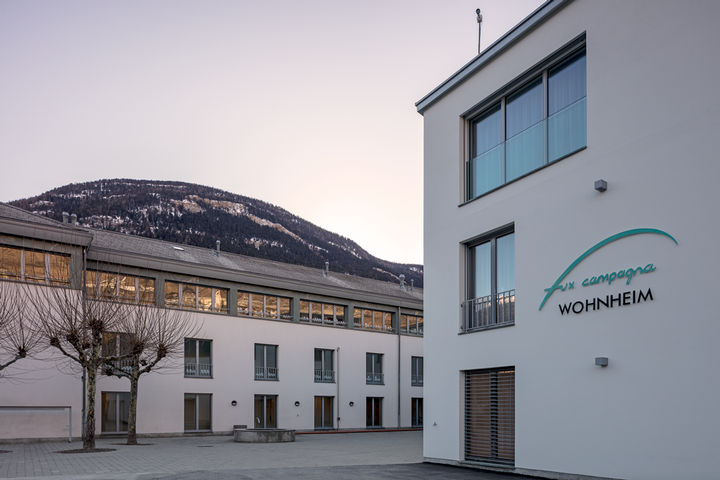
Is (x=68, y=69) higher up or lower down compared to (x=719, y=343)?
higher up

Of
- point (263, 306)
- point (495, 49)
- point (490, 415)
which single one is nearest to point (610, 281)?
point (490, 415)

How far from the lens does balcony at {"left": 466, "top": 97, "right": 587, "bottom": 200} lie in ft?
36.9

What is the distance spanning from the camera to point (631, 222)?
9.63 metres

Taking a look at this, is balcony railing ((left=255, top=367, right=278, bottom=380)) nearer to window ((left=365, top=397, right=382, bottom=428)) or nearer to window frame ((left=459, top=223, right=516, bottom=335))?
window ((left=365, top=397, right=382, bottom=428))

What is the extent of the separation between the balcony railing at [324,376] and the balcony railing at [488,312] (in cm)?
2113

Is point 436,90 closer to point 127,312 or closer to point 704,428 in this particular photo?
point 704,428

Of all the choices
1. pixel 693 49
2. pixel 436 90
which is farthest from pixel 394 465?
pixel 693 49

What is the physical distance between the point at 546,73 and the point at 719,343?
6070mm

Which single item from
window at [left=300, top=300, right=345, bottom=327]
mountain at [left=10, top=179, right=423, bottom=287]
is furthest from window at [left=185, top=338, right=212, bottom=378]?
mountain at [left=10, top=179, right=423, bottom=287]

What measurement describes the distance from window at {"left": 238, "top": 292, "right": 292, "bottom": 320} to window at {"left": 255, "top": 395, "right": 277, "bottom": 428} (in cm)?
393

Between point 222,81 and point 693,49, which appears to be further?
point 222,81

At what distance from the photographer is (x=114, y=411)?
85.8 feet

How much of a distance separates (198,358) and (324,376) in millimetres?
7647

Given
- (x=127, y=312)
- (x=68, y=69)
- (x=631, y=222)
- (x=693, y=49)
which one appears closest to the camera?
(x=693, y=49)
